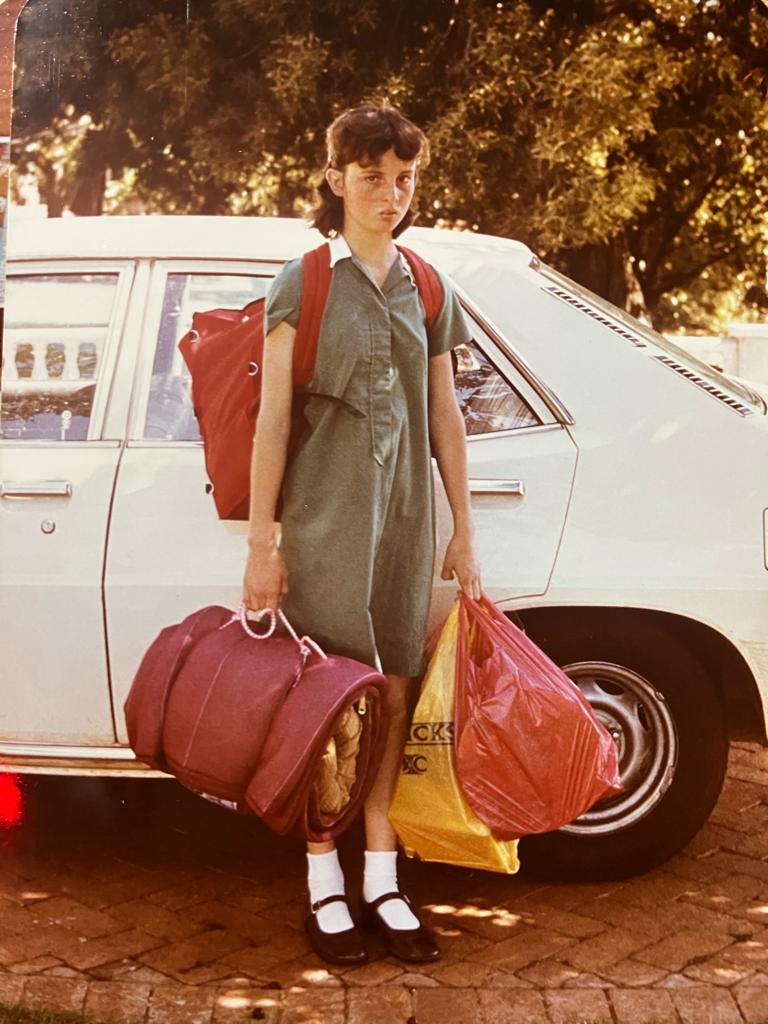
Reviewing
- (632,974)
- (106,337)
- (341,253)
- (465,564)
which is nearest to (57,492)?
(106,337)

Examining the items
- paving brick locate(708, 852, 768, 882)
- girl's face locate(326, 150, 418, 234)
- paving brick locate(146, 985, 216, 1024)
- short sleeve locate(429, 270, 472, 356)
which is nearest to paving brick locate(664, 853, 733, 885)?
paving brick locate(708, 852, 768, 882)

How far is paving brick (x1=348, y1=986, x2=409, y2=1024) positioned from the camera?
417 cm

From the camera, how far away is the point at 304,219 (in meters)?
4.37

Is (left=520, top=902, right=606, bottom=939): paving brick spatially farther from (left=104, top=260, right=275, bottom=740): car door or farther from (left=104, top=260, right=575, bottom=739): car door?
(left=104, top=260, right=275, bottom=740): car door

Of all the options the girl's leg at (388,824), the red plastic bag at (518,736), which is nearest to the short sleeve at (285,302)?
the red plastic bag at (518,736)

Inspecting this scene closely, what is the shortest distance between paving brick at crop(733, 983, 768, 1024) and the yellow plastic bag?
0.67 metres

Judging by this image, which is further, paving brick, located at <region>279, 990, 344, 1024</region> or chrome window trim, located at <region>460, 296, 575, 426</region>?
chrome window trim, located at <region>460, 296, 575, 426</region>

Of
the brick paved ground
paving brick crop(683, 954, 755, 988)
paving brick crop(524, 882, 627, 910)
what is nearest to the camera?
the brick paved ground

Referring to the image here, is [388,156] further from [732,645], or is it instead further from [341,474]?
[732,645]

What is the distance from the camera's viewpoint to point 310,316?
→ 4.24 metres

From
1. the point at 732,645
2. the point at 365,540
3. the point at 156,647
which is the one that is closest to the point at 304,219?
the point at 365,540

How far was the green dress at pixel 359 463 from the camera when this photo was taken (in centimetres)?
425

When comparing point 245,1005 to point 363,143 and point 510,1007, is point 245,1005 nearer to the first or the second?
point 510,1007

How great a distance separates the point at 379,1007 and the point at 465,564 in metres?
1.16
